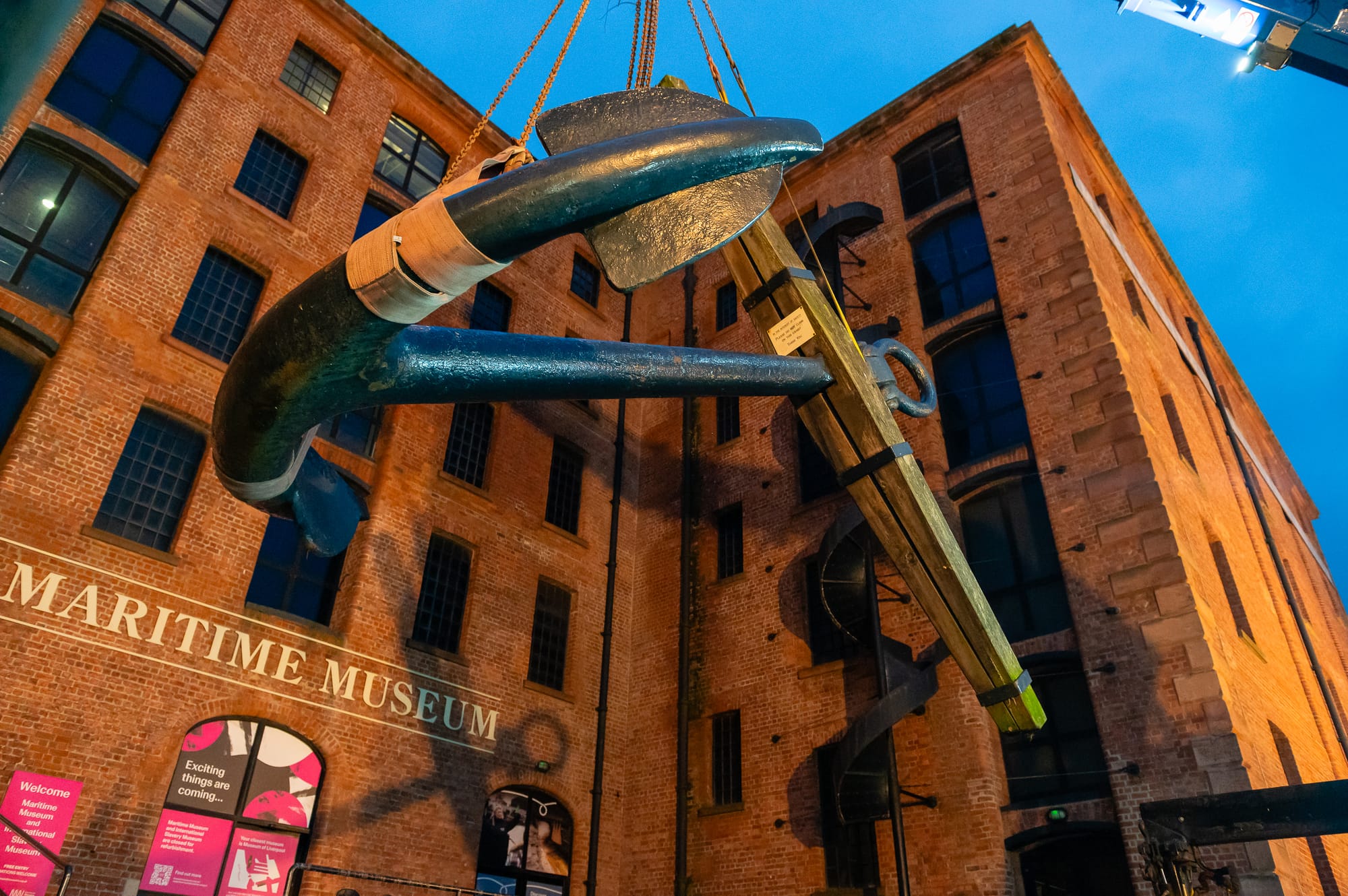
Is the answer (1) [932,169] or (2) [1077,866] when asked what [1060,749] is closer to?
(2) [1077,866]

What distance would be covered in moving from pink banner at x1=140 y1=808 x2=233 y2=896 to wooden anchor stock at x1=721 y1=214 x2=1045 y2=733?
9.79 metres

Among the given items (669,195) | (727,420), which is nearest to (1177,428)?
(727,420)

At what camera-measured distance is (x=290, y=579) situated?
13141 mm

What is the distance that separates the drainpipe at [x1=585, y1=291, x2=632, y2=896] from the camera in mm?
15039

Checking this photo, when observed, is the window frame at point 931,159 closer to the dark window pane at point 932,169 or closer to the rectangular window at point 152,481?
the dark window pane at point 932,169

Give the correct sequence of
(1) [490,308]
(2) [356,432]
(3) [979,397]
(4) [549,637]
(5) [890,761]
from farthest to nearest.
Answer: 1. (1) [490,308]
2. (4) [549,637]
3. (3) [979,397]
4. (2) [356,432]
5. (5) [890,761]

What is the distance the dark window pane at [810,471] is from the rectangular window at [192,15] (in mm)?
13362

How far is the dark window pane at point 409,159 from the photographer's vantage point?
1848 centimetres

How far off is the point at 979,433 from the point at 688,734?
7.79 m

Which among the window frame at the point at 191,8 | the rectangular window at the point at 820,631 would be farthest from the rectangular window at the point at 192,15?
the rectangular window at the point at 820,631

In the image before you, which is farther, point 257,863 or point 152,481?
point 152,481

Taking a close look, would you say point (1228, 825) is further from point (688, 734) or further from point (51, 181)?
point (51, 181)

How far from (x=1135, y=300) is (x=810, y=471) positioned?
8.41m

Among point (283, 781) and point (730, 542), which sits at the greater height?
point (730, 542)
